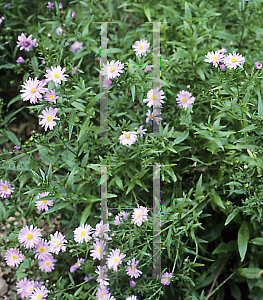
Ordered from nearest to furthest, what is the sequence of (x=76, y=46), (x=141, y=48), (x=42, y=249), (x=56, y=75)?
(x=56, y=75) → (x=42, y=249) → (x=141, y=48) → (x=76, y=46)

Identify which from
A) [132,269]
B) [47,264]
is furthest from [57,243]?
[132,269]

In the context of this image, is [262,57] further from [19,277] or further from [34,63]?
[19,277]

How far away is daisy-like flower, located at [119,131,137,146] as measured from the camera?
2275 mm

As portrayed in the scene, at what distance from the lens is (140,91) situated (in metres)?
2.54

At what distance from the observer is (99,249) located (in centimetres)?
222

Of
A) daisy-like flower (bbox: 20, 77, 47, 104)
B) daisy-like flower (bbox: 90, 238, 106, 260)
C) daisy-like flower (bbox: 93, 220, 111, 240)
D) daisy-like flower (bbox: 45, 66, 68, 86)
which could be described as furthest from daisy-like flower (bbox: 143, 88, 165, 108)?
daisy-like flower (bbox: 90, 238, 106, 260)

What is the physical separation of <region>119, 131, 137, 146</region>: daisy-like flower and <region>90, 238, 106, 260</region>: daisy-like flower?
723mm

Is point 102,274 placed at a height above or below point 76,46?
below

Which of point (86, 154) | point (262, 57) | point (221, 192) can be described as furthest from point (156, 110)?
point (262, 57)

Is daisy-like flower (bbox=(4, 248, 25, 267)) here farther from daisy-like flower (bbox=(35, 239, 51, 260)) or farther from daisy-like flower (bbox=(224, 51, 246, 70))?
daisy-like flower (bbox=(224, 51, 246, 70))

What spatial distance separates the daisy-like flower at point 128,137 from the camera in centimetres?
228

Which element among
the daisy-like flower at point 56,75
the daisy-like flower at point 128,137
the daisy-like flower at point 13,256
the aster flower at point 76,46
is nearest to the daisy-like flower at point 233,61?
the daisy-like flower at point 128,137

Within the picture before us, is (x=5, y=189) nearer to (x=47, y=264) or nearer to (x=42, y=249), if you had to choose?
(x=42, y=249)

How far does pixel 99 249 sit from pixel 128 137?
0.82 meters
